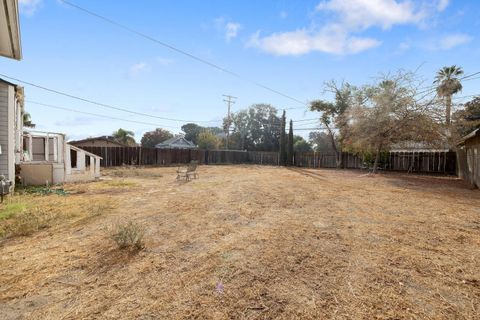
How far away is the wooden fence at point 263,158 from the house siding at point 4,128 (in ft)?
44.9

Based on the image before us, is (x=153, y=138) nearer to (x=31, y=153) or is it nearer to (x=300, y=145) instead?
(x=300, y=145)

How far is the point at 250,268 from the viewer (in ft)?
10.4

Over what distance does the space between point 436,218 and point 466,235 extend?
125cm

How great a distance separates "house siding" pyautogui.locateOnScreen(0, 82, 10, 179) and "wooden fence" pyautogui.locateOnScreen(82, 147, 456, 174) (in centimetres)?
1370

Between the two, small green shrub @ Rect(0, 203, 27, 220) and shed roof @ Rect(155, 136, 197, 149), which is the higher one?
shed roof @ Rect(155, 136, 197, 149)

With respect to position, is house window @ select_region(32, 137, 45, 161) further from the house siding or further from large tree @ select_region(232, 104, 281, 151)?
large tree @ select_region(232, 104, 281, 151)

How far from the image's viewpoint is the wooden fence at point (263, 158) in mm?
19719

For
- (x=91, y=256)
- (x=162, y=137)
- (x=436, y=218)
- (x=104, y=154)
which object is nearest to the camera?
(x=91, y=256)

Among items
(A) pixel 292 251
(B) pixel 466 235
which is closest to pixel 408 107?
(B) pixel 466 235

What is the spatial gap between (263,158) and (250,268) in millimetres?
31431

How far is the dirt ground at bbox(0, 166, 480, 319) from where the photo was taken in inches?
94.2

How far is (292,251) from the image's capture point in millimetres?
3689

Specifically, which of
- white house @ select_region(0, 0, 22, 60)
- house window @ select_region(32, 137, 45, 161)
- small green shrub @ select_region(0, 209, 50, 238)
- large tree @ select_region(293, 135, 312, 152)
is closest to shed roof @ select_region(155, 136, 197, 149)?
large tree @ select_region(293, 135, 312, 152)

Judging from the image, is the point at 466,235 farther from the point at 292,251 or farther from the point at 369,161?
the point at 369,161
